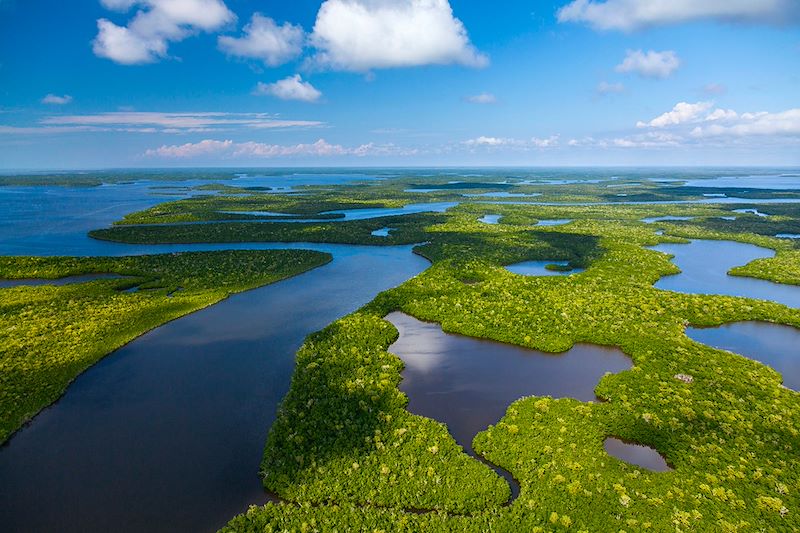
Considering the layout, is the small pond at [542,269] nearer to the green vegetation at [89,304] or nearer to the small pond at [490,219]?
the green vegetation at [89,304]

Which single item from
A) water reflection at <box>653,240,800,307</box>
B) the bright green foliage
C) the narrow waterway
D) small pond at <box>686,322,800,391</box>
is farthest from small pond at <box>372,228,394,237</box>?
the bright green foliage

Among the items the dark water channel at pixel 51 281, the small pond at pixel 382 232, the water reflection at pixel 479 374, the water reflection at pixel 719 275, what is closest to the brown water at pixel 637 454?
the water reflection at pixel 479 374

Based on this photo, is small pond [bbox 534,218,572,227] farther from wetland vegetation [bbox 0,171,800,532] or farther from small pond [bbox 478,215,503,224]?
wetland vegetation [bbox 0,171,800,532]

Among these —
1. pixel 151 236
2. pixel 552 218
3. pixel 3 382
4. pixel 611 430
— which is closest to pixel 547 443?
pixel 611 430

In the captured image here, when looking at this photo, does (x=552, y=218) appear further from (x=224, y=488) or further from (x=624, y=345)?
(x=224, y=488)

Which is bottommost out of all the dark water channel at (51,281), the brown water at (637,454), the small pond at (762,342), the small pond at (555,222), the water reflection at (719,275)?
the brown water at (637,454)

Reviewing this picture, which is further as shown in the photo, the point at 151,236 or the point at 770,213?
the point at 770,213
